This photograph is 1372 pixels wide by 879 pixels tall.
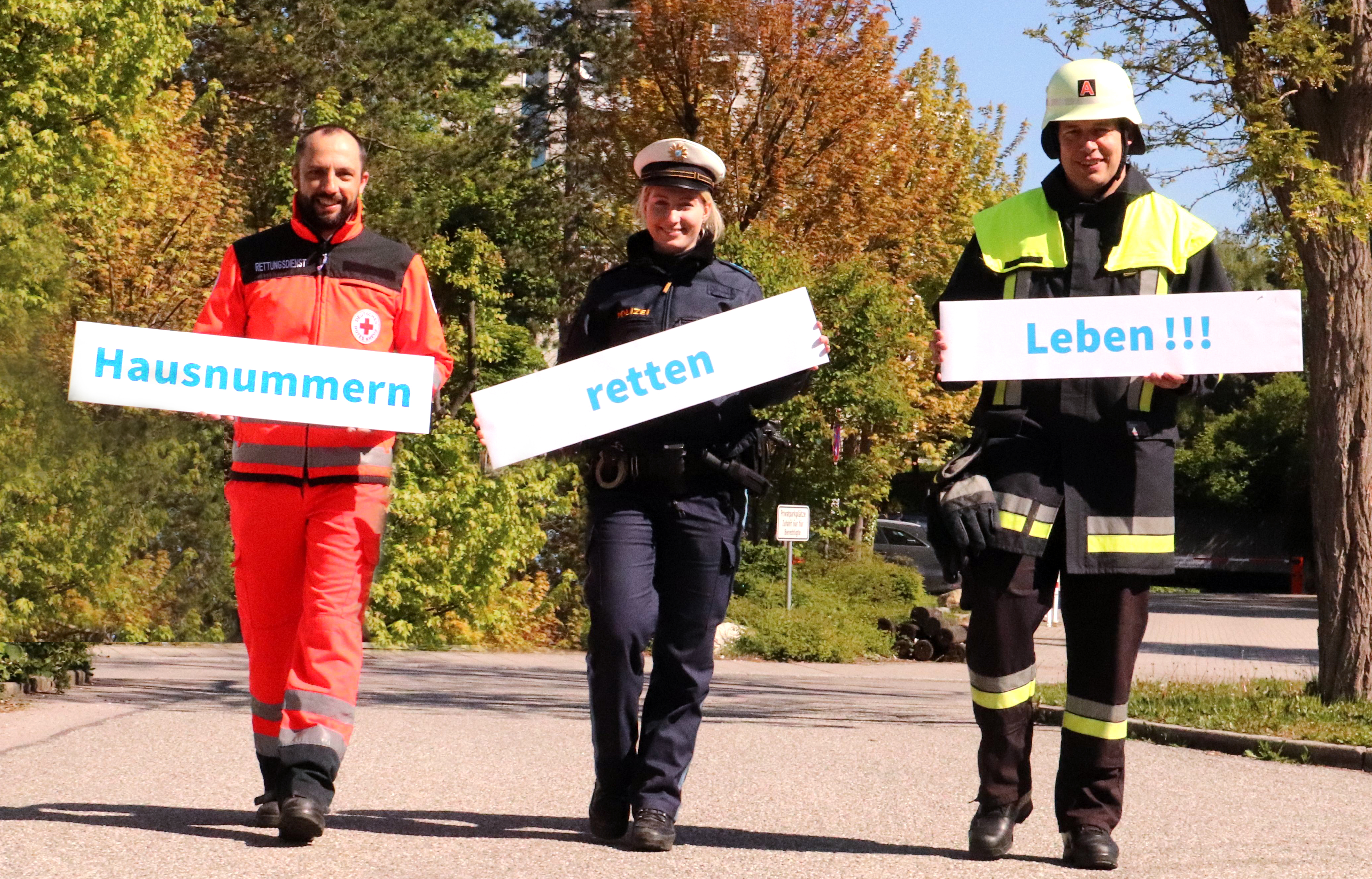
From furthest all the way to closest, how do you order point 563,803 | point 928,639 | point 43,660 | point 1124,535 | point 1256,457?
1. point 1256,457
2. point 928,639
3. point 43,660
4. point 563,803
5. point 1124,535

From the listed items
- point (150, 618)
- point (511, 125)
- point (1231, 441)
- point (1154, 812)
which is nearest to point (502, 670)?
point (150, 618)

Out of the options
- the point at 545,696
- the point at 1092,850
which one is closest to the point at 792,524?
the point at 545,696

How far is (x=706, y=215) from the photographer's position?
5.85 m

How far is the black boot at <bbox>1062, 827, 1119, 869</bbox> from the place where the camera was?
16.9 ft

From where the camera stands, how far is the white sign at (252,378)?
5652mm

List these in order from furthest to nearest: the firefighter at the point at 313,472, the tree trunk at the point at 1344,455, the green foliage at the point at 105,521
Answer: the green foliage at the point at 105,521 → the tree trunk at the point at 1344,455 → the firefighter at the point at 313,472

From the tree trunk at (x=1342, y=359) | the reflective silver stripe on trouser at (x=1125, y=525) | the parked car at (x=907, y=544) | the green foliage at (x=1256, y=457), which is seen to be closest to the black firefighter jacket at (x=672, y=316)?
the reflective silver stripe on trouser at (x=1125, y=525)

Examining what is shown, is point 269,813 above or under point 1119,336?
under

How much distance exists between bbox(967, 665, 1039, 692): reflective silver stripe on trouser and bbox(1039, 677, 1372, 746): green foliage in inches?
189

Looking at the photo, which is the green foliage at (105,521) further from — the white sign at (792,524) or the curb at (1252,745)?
the curb at (1252,745)

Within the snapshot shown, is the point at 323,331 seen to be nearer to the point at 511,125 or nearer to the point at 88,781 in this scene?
the point at 88,781

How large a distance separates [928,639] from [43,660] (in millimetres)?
13514

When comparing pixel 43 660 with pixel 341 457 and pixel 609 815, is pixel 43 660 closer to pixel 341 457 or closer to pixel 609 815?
pixel 341 457

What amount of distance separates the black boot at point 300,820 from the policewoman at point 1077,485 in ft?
6.41
